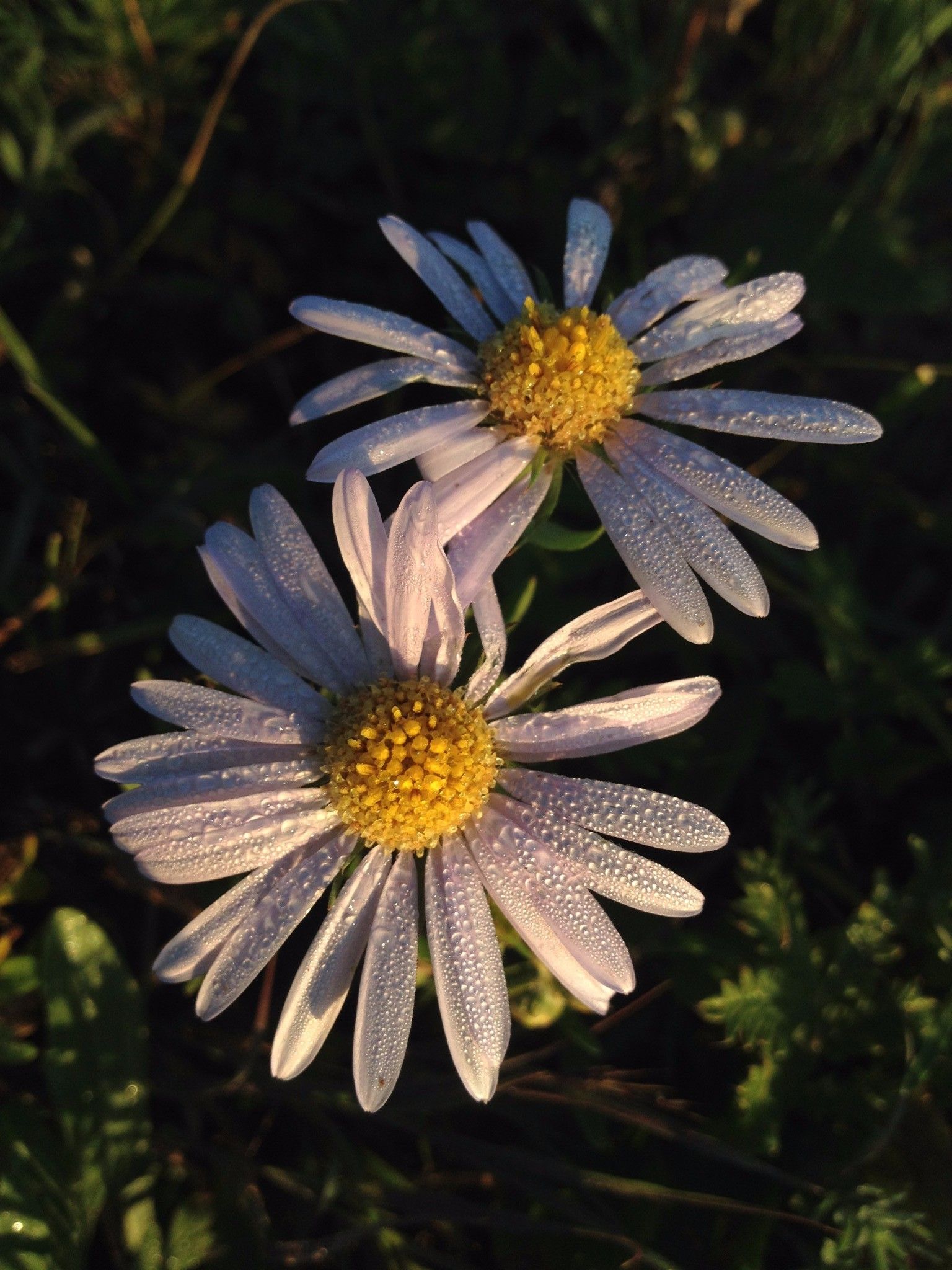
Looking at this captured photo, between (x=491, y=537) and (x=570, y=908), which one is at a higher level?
(x=491, y=537)

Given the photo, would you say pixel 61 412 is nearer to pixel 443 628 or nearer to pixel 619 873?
pixel 443 628

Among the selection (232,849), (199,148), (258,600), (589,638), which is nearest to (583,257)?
(589,638)

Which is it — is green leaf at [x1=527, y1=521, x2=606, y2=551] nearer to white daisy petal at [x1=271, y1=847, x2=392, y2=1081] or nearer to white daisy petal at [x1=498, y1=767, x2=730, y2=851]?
white daisy petal at [x1=498, y1=767, x2=730, y2=851]

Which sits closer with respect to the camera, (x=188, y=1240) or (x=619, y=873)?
(x=619, y=873)

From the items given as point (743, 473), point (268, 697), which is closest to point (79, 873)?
point (268, 697)

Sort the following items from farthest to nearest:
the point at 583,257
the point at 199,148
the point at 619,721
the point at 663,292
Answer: the point at 199,148 < the point at 583,257 < the point at 663,292 < the point at 619,721

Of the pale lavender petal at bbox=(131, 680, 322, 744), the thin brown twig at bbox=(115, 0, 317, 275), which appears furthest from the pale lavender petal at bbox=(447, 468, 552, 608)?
the thin brown twig at bbox=(115, 0, 317, 275)

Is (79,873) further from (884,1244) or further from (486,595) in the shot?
(884,1244)
